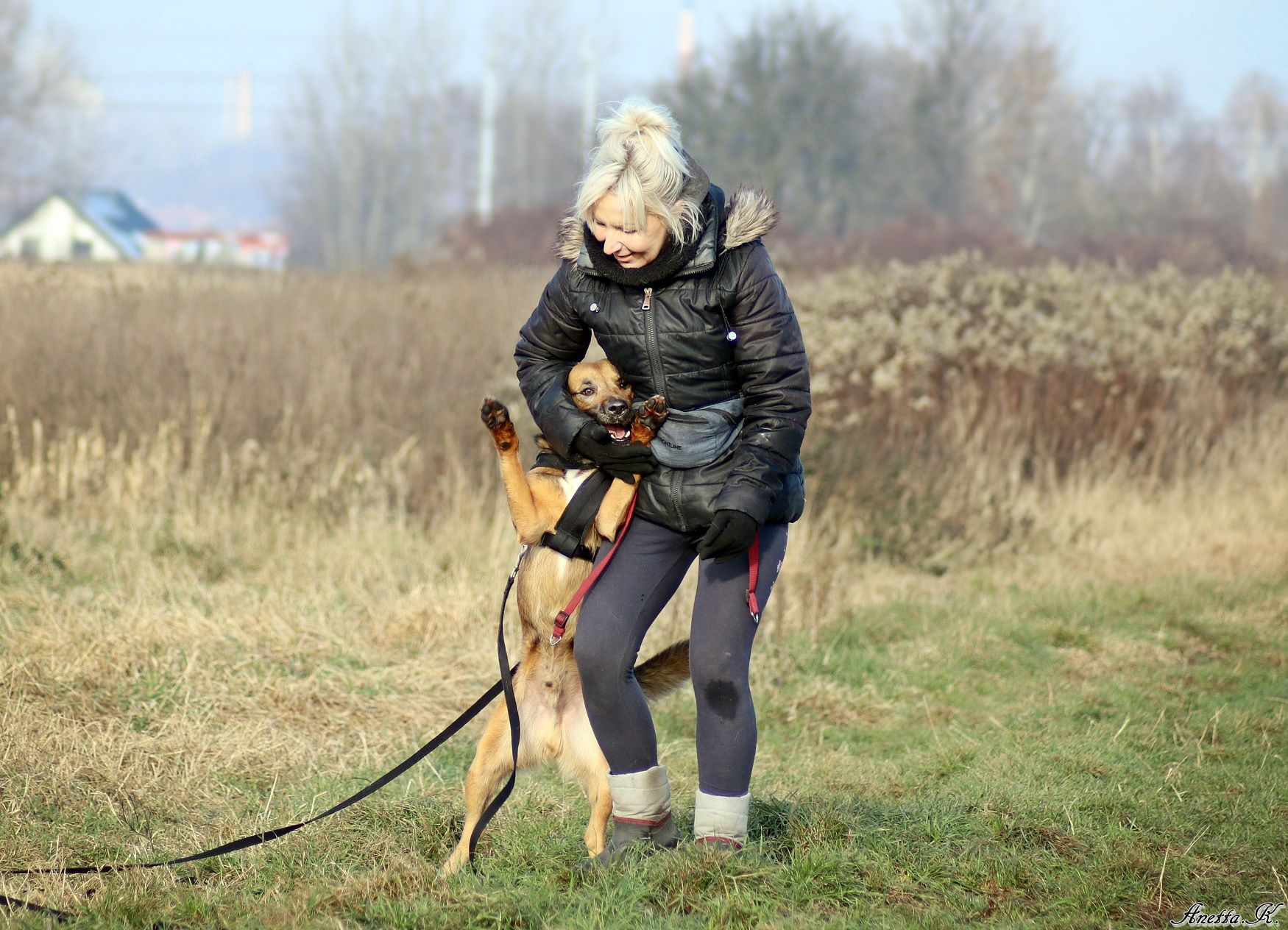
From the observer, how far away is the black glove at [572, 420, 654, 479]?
11.3 feet

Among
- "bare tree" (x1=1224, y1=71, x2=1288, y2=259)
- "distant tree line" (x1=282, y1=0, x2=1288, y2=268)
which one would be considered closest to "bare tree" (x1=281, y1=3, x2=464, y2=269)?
"distant tree line" (x1=282, y1=0, x2=1288, y2=268)

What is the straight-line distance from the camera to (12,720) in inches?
183

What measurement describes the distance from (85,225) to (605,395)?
5831 cm

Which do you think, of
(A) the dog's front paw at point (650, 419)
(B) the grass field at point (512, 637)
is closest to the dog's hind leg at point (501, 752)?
(B) the grass field at point (512, 637)

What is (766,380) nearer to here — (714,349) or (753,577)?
(714,349)

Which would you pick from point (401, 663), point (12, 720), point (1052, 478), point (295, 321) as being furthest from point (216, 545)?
point (1052, 478)

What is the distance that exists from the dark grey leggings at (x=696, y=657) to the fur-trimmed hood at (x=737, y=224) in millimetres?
789

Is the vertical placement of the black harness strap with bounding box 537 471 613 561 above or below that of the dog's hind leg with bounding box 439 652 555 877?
above

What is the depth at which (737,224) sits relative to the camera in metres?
3.34

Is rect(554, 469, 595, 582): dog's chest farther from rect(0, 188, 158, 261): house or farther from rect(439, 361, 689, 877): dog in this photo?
rect(0, 188, 158, 261): house

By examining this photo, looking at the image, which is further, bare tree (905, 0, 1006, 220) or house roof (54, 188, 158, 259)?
house roof (54, 188, 158, 259)

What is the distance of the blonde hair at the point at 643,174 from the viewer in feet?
10.5

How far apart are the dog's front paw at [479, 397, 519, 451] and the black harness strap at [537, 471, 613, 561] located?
239 mm

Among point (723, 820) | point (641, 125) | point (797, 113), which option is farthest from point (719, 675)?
point (797, 113)
